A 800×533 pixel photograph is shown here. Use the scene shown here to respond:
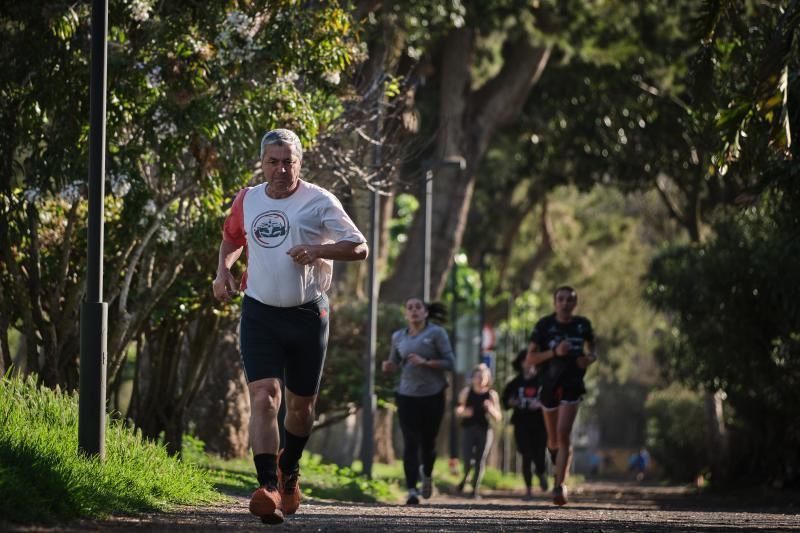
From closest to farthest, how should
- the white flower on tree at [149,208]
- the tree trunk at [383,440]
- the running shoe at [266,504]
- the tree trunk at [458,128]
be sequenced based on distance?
the running shoe at [266,504], the white flower on tree at [149,208], the tree trunk at [458,128], the tree trunk at [383,440]

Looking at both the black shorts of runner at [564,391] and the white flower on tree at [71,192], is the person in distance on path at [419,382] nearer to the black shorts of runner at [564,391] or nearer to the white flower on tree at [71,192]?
the black shorts of runner at [564,391]

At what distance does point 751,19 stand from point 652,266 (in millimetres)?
4376

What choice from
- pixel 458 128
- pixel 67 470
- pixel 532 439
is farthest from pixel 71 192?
pixel 458 128

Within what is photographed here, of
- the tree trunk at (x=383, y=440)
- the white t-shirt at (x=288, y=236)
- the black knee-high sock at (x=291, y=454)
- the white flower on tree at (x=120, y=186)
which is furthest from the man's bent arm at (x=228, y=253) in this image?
the tree trunk at (x=383, y=440)

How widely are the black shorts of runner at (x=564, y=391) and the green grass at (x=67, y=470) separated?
3.32 m

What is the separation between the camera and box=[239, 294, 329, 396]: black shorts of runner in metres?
8.42

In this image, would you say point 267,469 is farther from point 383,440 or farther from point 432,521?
point 383,440

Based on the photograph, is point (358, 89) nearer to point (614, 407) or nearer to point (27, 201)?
point (27, 201)

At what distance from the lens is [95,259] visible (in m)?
9.89

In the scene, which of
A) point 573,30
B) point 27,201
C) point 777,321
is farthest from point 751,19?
point 27,201

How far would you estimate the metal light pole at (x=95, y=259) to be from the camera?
983cm

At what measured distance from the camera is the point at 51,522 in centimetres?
767

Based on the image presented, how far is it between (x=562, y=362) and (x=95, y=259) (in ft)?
16.0

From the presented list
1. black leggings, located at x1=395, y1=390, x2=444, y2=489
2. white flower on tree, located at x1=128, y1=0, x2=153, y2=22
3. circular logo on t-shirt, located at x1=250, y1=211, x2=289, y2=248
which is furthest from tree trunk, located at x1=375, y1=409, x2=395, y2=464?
circular logo on t-shirt, located at x1=250, y1=211, x2=289, y2=248
